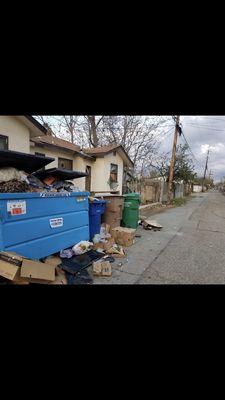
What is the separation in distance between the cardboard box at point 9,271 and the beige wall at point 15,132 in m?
4.38

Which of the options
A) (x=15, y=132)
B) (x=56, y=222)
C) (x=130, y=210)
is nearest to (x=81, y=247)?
(x=56, y=222)

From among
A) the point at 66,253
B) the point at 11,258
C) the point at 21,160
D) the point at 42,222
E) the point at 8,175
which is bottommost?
the point at 66,253

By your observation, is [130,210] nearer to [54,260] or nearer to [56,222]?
[56,222]

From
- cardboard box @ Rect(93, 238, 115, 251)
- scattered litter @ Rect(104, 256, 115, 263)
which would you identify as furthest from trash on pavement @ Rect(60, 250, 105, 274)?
cardboard box @ Rect(93, 238, 115, 251)

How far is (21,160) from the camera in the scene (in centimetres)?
380

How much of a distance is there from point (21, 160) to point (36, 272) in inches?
76.5

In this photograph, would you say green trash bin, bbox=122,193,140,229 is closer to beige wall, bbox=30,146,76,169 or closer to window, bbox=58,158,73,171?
beige wall, bbox=30,146,76,169

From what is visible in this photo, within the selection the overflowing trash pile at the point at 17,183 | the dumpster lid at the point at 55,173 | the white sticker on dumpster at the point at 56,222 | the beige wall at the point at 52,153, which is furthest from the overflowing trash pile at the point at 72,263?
the beige wall at the point at 52,153

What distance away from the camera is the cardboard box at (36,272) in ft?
9.22

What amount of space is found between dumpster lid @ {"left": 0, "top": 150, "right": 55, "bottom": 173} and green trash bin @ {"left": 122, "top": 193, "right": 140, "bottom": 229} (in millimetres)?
2900

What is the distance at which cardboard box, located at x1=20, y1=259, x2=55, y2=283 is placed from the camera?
111 inches
